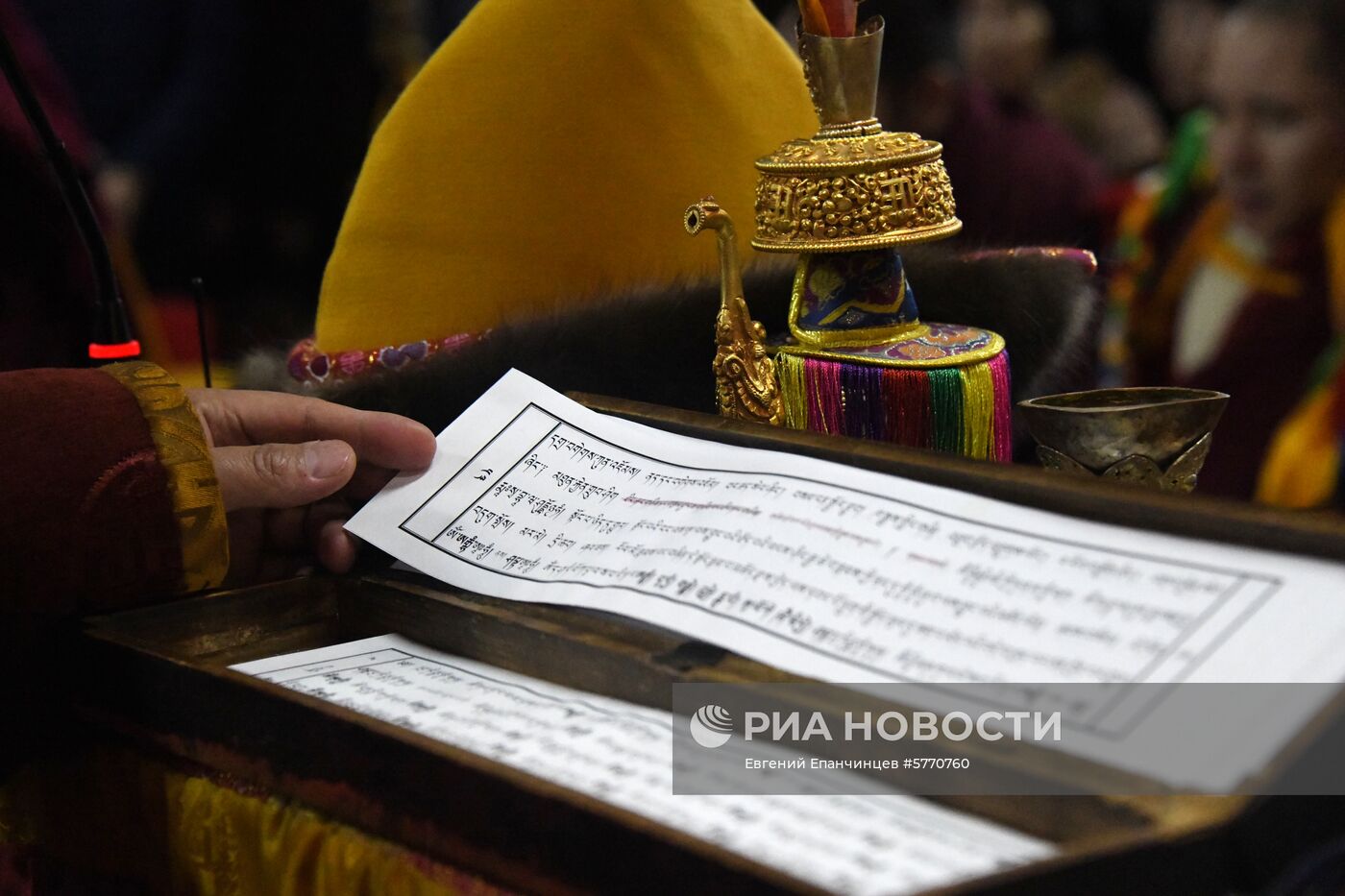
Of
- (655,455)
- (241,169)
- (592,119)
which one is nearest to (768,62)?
(592,119)

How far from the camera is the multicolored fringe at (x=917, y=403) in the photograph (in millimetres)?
809

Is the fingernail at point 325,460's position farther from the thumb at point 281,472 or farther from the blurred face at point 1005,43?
the blurred face at point 1005,43

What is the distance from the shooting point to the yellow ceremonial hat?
0.98m

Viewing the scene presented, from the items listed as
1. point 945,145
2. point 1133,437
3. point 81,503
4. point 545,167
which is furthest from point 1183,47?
point 81,503

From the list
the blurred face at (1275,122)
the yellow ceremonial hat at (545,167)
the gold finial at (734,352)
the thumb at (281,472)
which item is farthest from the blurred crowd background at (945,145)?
the thumb at (281,472)

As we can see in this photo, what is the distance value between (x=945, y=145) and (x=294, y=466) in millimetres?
1513

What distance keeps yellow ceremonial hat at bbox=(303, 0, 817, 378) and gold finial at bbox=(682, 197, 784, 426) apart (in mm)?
133

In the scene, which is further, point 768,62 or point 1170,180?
point 1170,180

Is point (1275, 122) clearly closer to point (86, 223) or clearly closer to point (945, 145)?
point (945, 145)

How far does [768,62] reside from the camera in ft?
3.43

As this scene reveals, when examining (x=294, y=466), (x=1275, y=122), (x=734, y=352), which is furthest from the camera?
(x=1275, y=122)

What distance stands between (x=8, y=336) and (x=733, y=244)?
2.56ft

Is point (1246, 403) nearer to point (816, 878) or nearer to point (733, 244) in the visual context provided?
point (733, 244)

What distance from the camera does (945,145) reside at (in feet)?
6.66
